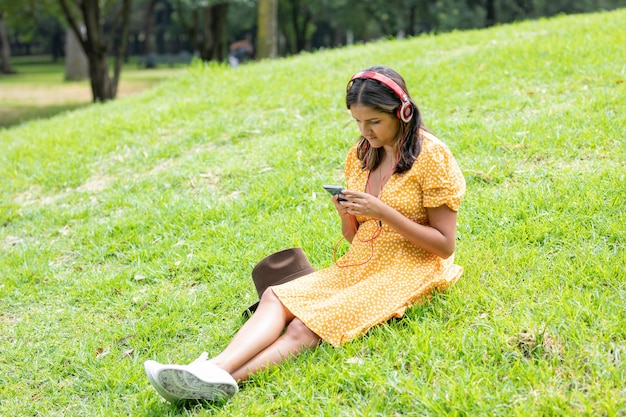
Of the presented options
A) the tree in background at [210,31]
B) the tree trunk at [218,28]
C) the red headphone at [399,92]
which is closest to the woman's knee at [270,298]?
the red headphone at [399,92]

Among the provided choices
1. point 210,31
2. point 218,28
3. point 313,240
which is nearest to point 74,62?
point 218,28

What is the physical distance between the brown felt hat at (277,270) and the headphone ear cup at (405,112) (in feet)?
3.40

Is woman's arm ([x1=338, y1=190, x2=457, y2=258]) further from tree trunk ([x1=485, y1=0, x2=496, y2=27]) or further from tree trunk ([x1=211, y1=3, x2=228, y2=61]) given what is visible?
tree trunk ([x1=485, y1=0, x2=496, y2=27])

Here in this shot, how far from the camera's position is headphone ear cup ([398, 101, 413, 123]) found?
3.24 metres

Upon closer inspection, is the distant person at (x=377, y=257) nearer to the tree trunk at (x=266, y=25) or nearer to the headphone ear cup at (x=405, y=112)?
the headphone ear cup at (x=405, y=112)

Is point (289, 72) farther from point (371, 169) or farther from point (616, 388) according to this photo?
point (616, 388)

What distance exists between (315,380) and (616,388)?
4.02ft

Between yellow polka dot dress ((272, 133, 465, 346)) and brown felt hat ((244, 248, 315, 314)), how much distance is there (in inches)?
9.6

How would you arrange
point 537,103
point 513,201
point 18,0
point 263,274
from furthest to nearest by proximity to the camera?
point 18,0 → point 537,103 → point 513,201 → point 263,274

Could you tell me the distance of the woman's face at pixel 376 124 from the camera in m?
3.27

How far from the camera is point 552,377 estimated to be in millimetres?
2736

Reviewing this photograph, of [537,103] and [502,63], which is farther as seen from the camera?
[502,63]

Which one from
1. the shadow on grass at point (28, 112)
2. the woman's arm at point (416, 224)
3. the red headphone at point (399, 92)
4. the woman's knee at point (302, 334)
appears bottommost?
the shadow on grass at point (28, 112)

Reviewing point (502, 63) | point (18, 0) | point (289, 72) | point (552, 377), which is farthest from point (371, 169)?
point (18, 0)
